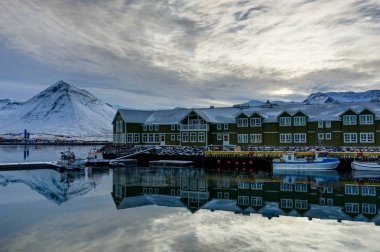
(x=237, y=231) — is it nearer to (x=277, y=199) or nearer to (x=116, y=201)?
(x=277, y=199)

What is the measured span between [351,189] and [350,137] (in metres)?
26.5

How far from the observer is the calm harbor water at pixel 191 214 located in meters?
17.7

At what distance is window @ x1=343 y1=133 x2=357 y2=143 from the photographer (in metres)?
56.9

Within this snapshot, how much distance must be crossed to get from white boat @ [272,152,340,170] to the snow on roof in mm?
12522

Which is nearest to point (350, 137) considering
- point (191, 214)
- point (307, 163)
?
point (307, 163)

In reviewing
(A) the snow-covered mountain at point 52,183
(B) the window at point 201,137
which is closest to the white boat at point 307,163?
(B) the window at point 201,137

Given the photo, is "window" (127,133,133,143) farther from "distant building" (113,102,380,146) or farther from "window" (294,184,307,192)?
"window" (294,184,307,192)

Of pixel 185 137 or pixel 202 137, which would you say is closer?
pixel 202 137

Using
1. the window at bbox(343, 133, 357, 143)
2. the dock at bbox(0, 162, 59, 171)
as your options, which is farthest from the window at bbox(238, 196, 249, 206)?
the window at bbox(343, 133, 357, 143)

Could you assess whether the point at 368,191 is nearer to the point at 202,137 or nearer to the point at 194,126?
the point at 202,137

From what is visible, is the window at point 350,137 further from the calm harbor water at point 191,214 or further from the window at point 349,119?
the calm harbor water at point 191,214

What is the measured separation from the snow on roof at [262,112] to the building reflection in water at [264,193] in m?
16.4

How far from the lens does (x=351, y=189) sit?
109 feet

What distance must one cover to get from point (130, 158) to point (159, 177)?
73.7 feet
